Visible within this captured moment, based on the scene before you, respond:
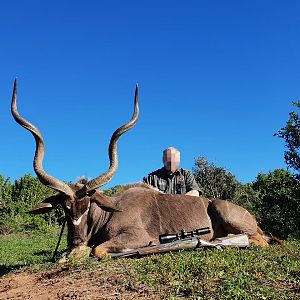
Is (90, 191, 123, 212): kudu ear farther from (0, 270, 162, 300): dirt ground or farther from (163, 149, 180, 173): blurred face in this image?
(163, 149, 180, 173): blurred face

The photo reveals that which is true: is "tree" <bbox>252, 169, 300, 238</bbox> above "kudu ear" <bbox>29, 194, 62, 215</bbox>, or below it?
above

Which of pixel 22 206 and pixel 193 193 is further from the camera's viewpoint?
pixel 22 206

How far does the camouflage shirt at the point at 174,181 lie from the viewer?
8.88m

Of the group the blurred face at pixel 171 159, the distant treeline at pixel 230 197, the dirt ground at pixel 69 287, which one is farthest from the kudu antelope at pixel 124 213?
the distant treeline at pixel 230 197

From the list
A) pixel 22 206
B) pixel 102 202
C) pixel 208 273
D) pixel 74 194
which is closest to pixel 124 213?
pixel 102 202

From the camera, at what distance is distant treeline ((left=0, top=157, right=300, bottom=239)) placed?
16234mm

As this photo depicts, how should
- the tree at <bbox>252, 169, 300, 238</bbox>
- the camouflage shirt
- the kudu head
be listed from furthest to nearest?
the tree at <bbox>252, 169, 300, 238</bbox>, the camouflage shirt, the kudu head

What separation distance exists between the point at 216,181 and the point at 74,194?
14.6 meters

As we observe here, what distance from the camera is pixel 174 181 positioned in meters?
8.94

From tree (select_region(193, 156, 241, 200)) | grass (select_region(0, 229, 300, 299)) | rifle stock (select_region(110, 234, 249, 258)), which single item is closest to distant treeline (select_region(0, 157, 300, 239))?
tree (select_region(193, 156, 241, 200))

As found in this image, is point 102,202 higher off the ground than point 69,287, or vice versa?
point 102,202

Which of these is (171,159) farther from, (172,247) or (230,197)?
(230,197)

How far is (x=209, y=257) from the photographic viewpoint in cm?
539

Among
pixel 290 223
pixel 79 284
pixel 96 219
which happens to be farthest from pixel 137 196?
pixel 290 223
